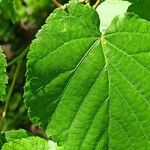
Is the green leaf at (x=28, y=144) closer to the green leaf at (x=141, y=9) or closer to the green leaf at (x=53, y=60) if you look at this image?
the green leaf at (x=53, y=60)

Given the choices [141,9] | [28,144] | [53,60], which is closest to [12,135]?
[28,144]

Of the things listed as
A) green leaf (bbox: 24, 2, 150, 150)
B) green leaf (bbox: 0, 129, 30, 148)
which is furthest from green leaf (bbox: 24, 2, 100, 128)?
green leaf (bbox: 0, 129, 30, 148)

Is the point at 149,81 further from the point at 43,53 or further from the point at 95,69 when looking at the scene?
the point at 43,53

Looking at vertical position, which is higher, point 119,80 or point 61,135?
point 119,80

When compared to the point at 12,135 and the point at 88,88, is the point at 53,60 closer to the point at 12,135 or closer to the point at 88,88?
the point at 88,88

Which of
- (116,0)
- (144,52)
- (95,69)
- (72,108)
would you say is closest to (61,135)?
(72,108)

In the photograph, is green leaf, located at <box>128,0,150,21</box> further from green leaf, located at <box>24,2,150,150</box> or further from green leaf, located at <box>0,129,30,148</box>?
green leaf, located at <box>0,129,30,148</box>
